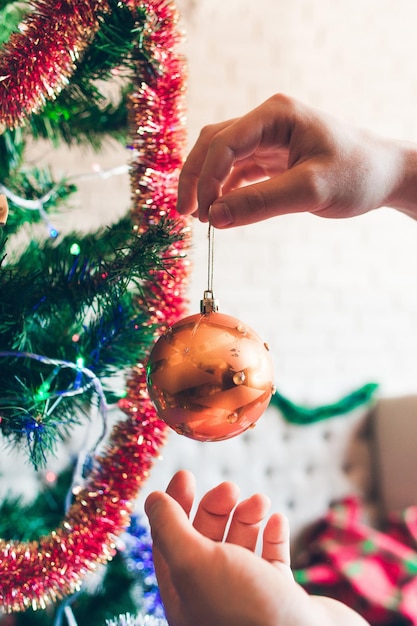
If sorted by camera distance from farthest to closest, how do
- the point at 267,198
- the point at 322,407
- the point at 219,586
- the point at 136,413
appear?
1. the point at 322,407
2. the point at 136,413
3. the point at 267,198
4. the point at 219,586

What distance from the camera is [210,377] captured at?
483 millimetres

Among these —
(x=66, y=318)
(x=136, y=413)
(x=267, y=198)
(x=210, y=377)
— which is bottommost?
(x=136, y=413)

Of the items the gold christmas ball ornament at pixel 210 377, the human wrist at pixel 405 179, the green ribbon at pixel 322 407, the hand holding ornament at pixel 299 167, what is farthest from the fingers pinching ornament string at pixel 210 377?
the green ribbon at pixel 322 407

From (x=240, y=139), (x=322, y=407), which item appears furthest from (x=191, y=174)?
(x=322, y=407)

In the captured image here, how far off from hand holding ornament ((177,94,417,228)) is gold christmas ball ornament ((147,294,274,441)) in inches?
5.3

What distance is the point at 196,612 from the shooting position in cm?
46

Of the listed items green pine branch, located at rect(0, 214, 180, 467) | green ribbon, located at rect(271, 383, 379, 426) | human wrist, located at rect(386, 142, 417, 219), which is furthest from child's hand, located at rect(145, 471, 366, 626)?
green ribbon, located at rect(271, 383, 379, 426)

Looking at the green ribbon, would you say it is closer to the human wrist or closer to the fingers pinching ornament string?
the human wrist

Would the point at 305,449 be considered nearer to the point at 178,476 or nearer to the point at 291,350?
the point at 291,350

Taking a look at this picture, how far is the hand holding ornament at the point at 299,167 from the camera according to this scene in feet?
1.84

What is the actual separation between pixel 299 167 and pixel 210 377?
26cm

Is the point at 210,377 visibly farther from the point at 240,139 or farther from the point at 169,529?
the point at 240,139

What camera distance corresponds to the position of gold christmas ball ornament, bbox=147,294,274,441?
0.49 m

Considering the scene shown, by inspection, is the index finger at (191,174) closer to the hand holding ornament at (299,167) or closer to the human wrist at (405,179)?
the hand holding ornament at (299,167)
